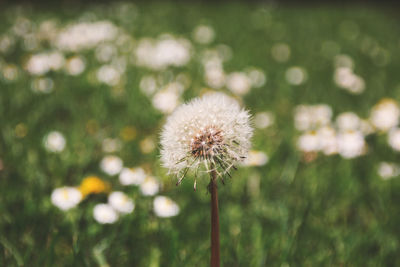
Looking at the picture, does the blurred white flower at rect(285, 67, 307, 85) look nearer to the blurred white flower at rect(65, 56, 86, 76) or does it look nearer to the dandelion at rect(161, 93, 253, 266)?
the blurred white flower at rect(65, 56, 86, 76)

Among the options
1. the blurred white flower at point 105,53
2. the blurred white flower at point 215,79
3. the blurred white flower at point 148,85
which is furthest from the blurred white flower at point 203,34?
the blurred white flower at point 148,85

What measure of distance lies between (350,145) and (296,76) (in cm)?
128

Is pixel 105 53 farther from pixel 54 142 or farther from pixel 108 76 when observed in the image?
pixel 54 142

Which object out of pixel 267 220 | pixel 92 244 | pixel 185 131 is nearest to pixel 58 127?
pixel 92 244

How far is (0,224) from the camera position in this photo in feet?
4.02

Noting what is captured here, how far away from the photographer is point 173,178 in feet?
2.62

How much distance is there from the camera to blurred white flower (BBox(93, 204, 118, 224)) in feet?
3.92

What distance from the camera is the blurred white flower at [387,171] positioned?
5.54 feet

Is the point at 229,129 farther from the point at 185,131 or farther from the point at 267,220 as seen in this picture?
the point at 267,220

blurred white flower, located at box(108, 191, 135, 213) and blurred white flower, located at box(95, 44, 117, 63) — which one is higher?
blurred white flower, located at box(95, 44, 117, 63)

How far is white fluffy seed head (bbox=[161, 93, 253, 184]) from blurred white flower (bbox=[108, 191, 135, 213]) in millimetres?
507

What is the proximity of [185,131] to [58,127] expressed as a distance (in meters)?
1.29

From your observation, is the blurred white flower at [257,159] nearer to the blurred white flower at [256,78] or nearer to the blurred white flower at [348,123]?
the blurred white flower at [348,123]

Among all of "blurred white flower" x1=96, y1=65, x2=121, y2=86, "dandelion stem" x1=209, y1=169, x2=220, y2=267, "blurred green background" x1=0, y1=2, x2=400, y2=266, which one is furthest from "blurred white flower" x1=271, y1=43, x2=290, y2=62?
"dandelion stem" x1=209, y1=169, x2=220, y2=267
